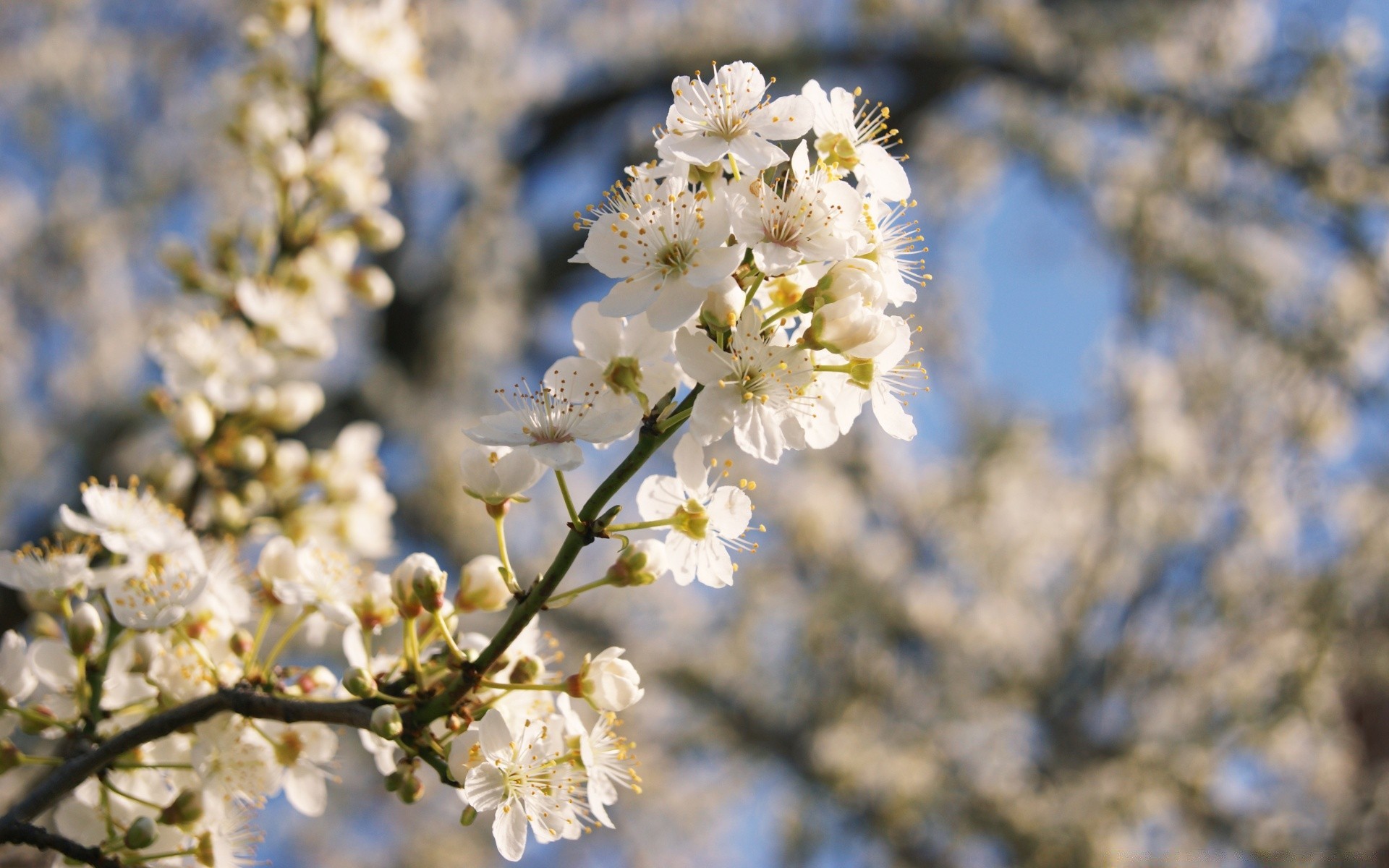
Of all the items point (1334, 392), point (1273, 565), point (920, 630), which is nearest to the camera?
point (1334, 392)

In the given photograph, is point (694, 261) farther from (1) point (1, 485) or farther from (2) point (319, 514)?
(1) point (1, 485)

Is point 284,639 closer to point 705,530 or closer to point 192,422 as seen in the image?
point 705,530

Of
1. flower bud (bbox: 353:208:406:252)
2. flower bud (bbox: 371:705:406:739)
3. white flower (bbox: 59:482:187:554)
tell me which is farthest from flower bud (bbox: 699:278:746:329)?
flower bud (bbox: 353:208:406:252)

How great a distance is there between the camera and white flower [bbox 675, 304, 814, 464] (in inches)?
35.3

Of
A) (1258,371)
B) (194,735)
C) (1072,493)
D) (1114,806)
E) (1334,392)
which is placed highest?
(1072,493)

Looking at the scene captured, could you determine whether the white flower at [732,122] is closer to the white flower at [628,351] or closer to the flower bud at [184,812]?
the white flower at [628,351]

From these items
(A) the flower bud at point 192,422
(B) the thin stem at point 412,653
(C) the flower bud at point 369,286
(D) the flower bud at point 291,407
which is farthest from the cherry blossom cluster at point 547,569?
(C) the flower bud at point 369,286

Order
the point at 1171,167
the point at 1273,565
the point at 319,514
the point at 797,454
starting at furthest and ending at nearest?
the point at 797,454 < the point at 1273,565 < the point at 1171,167 < the point at 319,514

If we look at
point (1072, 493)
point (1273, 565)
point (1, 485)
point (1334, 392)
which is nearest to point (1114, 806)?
point (1273, 565)

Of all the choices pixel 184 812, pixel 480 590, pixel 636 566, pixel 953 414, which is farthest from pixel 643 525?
pixel 953 414

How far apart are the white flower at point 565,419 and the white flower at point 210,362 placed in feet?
2.76

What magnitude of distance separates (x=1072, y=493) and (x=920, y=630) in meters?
1.96

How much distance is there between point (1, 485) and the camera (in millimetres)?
5617

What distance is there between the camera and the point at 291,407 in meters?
1.77
